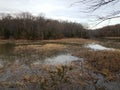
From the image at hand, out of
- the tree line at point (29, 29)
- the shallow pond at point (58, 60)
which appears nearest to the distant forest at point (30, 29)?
the tree line at point (29, 29)

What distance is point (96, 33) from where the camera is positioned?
91.4m

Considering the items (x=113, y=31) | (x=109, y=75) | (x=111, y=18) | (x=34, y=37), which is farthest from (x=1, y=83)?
(x=113, y=31)

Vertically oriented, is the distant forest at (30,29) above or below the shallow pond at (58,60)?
above

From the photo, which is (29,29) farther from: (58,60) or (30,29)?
(58,60)

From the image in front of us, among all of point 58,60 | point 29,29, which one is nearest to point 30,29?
point 29,29

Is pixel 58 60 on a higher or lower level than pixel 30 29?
lower

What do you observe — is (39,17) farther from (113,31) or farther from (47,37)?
(113,31)

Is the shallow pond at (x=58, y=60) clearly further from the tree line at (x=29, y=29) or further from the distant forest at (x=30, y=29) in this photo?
the tree line at (x=29, y=29)

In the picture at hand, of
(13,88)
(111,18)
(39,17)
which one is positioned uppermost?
(39,17)

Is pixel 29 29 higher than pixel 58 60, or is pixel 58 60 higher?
pixel 29 29

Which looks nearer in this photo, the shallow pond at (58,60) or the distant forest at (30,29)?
the shallow pond at (58,60)

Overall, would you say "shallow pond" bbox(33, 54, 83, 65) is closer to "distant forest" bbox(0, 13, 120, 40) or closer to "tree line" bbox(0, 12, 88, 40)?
"distant forest" bbox(0, 13, 120, 40)

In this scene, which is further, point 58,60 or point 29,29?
point 29,29

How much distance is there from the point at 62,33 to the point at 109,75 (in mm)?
58778
